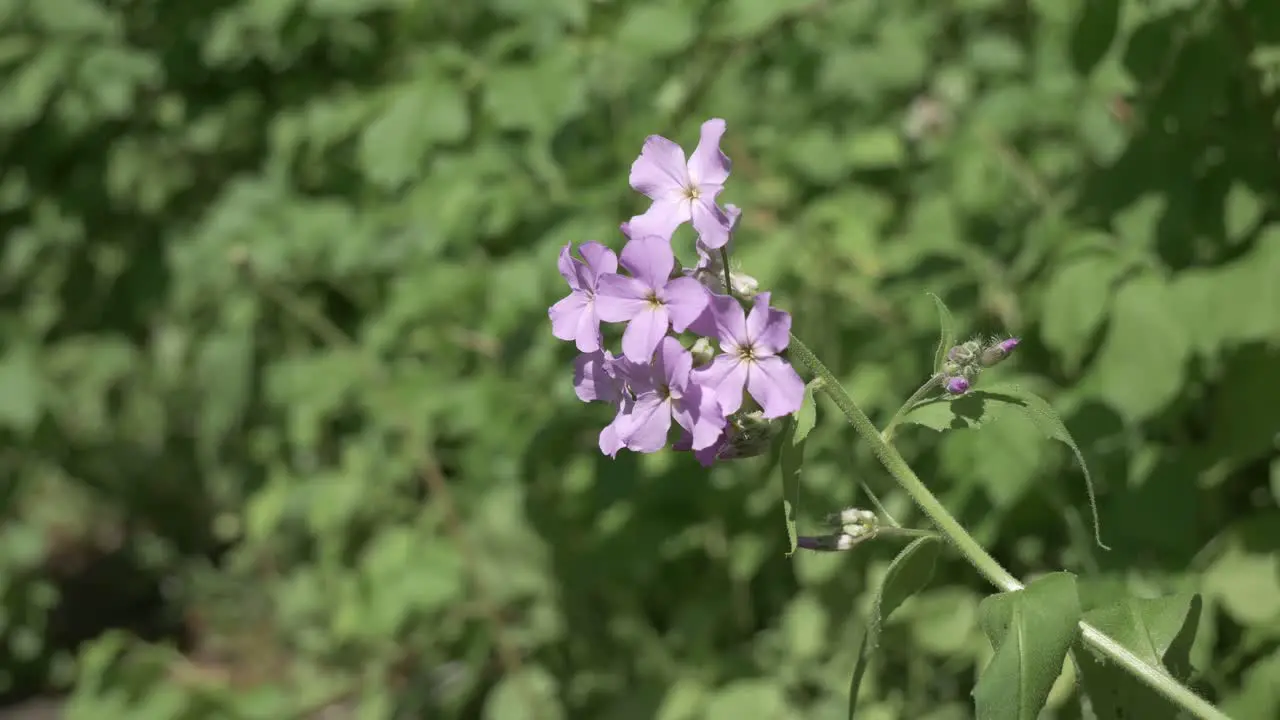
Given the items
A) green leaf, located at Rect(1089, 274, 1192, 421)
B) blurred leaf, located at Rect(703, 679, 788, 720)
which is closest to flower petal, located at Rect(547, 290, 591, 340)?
green leaf, located at Rect(1089, 274, 1192, 421)

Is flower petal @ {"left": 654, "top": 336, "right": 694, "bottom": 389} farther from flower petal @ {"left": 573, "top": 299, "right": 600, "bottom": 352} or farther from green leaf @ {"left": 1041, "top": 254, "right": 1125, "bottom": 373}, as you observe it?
green leaf @ {"left": 1041, "top": 254, "right": 1125, "bottom": 373}

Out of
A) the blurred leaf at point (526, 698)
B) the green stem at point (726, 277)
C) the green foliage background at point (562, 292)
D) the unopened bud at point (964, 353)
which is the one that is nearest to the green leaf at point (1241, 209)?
the green foliage background at point (562, 292)

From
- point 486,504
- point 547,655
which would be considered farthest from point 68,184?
point 547,655

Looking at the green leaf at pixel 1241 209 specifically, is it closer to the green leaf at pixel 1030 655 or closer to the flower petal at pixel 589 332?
the green leaf at pixel 1030 655

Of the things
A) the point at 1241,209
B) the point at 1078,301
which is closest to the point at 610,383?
the point at 1078,301

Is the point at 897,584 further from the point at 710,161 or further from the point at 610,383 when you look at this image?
the point at 710,161

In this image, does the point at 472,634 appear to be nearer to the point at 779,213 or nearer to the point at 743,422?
the point at 779,213
